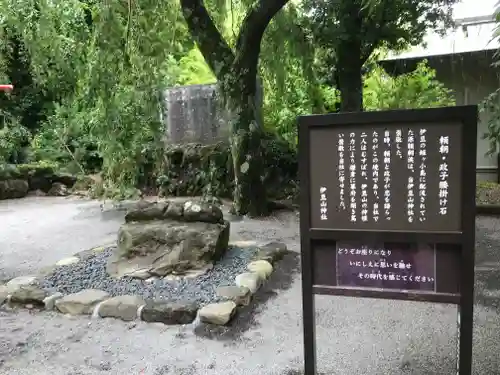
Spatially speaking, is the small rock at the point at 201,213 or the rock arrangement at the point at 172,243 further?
the small rock at the point at 201,213

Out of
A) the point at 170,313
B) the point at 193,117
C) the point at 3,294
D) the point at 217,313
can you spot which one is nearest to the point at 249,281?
the point at 217,313

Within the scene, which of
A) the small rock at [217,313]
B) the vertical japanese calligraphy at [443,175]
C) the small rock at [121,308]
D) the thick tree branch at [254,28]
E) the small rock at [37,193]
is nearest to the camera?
the vertical japanese calligraphy at [443,175]

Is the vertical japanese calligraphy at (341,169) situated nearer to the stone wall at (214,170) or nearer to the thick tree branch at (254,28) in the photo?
the thick tree branch at (254,28)

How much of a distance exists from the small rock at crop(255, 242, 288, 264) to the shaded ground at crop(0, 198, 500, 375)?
1.12ft

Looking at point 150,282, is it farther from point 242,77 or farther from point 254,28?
point 254,28

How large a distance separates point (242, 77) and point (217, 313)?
3.57 metres

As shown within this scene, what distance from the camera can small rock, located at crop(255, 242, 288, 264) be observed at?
3.75 meters

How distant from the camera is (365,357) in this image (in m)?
2.24

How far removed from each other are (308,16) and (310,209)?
512 cm

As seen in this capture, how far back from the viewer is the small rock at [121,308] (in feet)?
9.16

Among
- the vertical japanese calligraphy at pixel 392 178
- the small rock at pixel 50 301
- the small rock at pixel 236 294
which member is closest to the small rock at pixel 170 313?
the small rock at pixel 236 294

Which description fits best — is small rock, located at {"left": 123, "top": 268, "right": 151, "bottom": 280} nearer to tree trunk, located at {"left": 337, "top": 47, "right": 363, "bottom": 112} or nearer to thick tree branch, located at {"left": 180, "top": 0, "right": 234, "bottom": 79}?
thick tree branch, located at {"left": 180, "top": 0, "right": 234, "bottom": 79}

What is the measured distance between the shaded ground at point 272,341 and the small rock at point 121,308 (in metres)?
0.06

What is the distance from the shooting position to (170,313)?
2.71m
